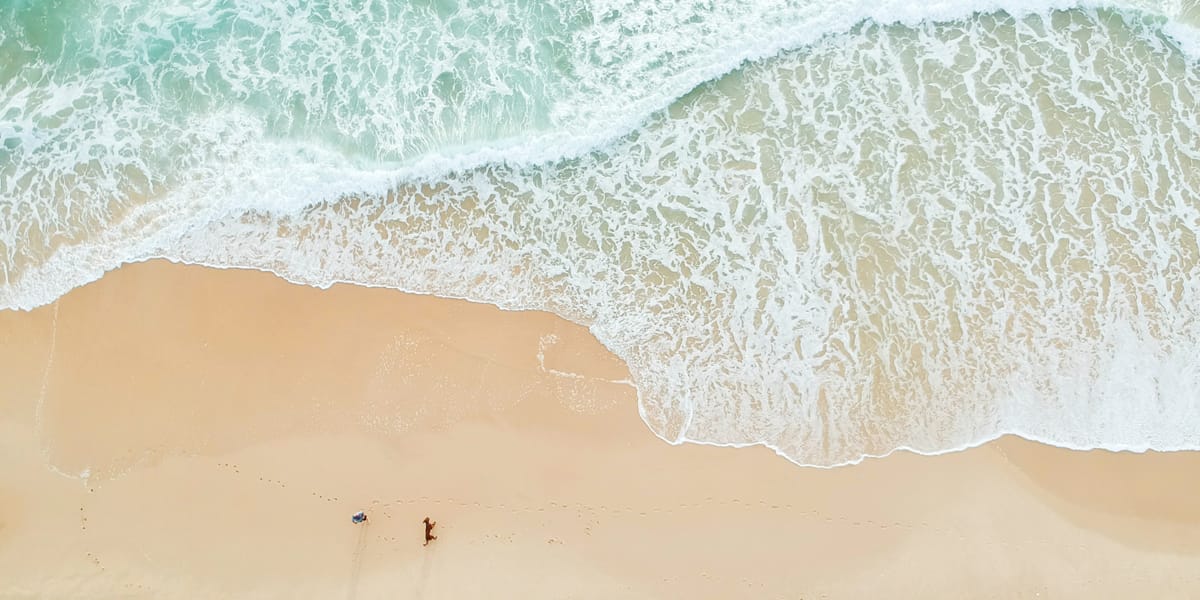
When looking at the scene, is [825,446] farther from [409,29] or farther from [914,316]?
[409,29]

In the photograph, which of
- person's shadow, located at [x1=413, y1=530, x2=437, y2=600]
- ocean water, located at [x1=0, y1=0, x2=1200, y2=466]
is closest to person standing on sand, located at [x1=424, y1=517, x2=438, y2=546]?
person's shadow, located at [x1=413, y1=530, x2=437, y2=600]

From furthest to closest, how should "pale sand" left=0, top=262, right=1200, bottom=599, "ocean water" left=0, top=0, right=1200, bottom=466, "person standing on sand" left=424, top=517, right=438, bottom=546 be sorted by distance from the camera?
"ocean water" left=0, top=0, right=1200, bottom=466
"person standing on sand" left=424, top=517, right=438, bottom=546
"pale sand" left=0, top=262, right=1200, bottom=599

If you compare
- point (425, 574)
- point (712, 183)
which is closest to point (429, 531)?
point (425, 574)

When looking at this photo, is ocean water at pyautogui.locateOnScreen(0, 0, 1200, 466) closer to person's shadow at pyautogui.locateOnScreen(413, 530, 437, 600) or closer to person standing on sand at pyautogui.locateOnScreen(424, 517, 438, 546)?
person standing on sand at pyautogui.locateOnScreen(424, 517, 438, 546)

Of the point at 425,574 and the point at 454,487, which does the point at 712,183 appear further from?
the point at 425,574

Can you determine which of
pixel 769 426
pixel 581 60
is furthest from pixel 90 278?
pixel 769 426

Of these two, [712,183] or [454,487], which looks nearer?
[454,487]

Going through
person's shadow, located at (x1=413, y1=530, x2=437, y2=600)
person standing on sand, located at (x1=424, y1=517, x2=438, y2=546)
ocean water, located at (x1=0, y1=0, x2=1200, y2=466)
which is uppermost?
ocean water, located at (x1=0, y1=0, x2=1200, y2=466)

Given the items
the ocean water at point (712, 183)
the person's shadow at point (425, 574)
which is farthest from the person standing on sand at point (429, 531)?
the ocean water at point (712, 183)
